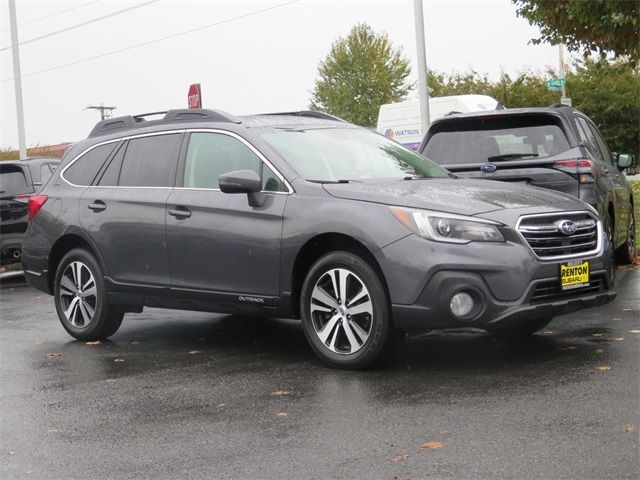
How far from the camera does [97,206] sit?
8594 millimetres

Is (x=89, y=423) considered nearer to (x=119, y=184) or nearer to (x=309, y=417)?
(x=309, y=417)

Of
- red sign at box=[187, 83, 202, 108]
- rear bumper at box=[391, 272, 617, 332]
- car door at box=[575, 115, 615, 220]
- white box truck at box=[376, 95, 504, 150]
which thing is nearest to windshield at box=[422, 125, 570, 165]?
car door at box=[575, 115, 615, 220]

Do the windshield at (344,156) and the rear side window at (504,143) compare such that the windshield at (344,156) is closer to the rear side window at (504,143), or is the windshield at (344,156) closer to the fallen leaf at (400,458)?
the rear side window at (504,143)

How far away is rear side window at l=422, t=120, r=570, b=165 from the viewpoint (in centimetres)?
975

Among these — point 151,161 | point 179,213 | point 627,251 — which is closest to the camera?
point 179,213

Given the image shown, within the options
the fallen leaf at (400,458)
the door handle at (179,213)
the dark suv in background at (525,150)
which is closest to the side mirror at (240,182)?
the door handle at (179,213)

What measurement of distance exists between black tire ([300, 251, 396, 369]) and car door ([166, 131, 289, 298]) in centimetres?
37

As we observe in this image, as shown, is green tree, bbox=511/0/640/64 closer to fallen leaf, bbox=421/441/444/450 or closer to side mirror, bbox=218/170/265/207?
side mirror, bbox=218/170/265/207

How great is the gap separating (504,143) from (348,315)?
3695 millimetres

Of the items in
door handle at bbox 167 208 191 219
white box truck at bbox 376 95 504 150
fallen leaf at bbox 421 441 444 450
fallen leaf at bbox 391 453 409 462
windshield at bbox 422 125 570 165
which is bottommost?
fallen leaf at bbox 391 453 409 462

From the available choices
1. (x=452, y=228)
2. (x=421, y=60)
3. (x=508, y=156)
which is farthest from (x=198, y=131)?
(x=421, y=60)

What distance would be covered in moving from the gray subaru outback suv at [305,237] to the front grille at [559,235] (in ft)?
0.04

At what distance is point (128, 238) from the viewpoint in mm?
8250

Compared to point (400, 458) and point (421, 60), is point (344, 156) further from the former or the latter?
point (421, 60)
